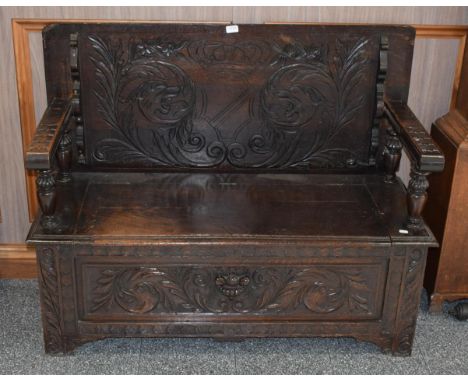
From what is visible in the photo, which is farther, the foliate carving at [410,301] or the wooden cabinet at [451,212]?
the wooden cabinet at [451,212]

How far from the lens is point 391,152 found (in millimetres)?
2406

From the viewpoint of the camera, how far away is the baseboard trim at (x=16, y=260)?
106 inches

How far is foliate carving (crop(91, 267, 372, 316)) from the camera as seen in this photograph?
217cm

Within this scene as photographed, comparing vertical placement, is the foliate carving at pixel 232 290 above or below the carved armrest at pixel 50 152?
below

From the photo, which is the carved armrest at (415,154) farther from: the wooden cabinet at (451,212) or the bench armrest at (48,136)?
the bench armrest at (48,136)

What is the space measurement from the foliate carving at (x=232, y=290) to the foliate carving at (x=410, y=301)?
11 cm

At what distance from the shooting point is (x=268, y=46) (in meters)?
2.31

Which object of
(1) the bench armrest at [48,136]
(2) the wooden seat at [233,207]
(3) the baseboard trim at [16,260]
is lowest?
(3) the baseboard trim at [16,260]

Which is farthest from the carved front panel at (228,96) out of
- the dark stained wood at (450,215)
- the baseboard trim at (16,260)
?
the baseboard trim at (16,260)

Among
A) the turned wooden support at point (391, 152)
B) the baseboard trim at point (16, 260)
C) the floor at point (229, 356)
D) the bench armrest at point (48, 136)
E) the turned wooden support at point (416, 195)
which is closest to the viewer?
the bench armrest at point (48, 136)

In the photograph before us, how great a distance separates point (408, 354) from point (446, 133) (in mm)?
747

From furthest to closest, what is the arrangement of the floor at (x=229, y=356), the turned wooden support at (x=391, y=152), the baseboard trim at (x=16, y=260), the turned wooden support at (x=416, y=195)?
the baseboard trim at (x=16, y=260), the turned wooden support at (x=391, y=152), the floor at (x=229, y=356), the turned wooden support at (x=416, y=195)
